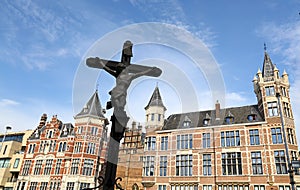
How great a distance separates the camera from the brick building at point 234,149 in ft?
83.3

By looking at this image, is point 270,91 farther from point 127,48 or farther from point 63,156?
point 63,156

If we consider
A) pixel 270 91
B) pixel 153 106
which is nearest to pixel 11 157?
pixel 270 91

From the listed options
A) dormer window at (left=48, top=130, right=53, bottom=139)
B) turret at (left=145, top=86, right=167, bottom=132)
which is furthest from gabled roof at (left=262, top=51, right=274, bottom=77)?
dormer window at (left=48, top=130, right=53, bottom=139)

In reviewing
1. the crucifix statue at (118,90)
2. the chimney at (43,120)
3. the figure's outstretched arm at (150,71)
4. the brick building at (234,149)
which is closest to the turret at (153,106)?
the figure's outstretched arm at (150,71)

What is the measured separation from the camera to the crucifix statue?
8.66 ft

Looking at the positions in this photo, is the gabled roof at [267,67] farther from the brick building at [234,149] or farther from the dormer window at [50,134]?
the dormer window at [50,134]

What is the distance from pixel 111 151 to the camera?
268cm

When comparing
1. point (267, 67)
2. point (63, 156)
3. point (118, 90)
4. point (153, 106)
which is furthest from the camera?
point (63, 156)

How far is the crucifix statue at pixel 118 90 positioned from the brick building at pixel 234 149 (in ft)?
72.9

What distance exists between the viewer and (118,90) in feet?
9.13

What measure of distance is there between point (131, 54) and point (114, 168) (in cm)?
136

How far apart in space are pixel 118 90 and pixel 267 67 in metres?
32.1

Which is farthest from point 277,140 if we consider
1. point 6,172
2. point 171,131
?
point 6,172

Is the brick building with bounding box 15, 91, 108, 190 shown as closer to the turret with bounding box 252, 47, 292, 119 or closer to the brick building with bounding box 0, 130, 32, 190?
the brick building with bounding box 0, 130, 32, 190
